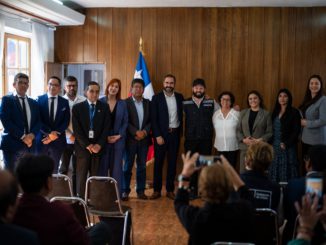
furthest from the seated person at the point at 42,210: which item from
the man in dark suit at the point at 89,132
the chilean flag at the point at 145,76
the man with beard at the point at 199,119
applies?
the chilean flag at the point at 145,76

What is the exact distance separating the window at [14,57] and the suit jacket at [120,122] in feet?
5.00

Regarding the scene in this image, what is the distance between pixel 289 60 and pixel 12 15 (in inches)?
168

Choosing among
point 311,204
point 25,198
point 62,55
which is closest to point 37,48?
point 62,55

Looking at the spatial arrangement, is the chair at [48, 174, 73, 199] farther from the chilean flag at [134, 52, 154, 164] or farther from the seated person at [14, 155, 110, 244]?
the chilean flag at [134, 52, 154, 164]

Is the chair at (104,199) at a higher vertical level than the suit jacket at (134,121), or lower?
lower

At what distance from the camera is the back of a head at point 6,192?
1930 mm

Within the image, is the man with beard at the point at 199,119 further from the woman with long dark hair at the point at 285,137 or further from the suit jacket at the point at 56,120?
A: the suit jacket at the point at 56,120

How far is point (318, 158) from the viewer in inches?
118

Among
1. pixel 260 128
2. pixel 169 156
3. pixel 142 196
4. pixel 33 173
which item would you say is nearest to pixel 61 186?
pixel 33 173

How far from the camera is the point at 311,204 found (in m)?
2.05

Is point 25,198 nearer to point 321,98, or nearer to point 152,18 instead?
point 321,98

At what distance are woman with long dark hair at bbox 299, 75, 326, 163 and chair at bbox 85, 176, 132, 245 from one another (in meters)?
3.19

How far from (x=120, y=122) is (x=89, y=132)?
564 mm

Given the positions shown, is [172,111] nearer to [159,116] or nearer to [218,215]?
[159,116]
